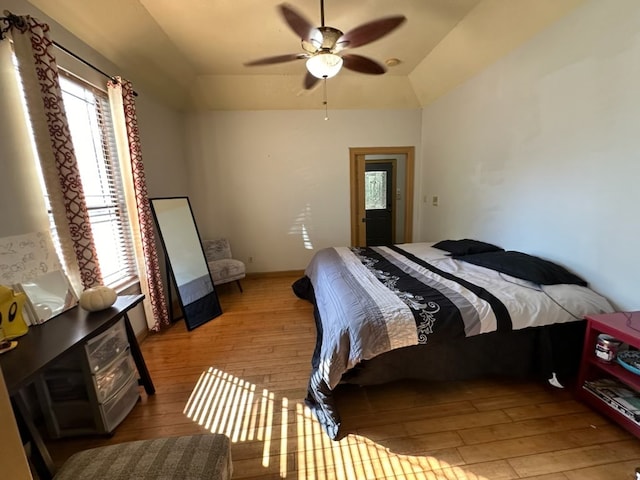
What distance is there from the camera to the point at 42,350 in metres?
1.29

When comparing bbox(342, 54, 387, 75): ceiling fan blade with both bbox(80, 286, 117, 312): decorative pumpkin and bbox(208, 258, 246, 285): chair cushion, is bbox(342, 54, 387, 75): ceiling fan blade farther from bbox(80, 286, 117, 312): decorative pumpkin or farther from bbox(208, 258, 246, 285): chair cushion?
bbox(208, 258, 246, 285): chair cushion

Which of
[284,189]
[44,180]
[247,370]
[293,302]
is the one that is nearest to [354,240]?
[284,189]

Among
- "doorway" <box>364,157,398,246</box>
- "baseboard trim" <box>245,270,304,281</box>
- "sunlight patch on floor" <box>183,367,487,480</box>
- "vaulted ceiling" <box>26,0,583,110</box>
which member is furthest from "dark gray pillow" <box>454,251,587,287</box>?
"doorway" <box>364,157,398,246</box>

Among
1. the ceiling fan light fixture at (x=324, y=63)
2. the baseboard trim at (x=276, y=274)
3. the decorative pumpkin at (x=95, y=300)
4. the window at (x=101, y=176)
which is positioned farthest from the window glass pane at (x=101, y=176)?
the baseboard trim at (x=276, y=274)

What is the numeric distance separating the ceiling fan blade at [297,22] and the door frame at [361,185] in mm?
2450

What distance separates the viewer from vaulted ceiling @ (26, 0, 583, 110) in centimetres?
225

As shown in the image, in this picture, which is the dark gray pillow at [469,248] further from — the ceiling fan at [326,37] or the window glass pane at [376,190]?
the window glass pane at [376,190]

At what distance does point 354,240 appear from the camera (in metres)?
4.75

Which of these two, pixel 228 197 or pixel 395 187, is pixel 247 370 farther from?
pixel 395 187

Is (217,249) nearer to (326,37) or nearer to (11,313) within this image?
(11,313)

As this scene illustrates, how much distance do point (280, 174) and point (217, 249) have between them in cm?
150

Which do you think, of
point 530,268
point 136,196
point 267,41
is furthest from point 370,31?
point 136,196

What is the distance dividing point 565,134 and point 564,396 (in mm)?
1926

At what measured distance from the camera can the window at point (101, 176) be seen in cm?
219
